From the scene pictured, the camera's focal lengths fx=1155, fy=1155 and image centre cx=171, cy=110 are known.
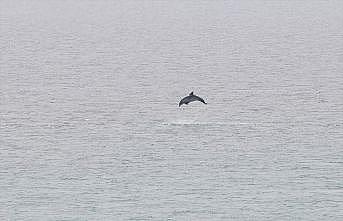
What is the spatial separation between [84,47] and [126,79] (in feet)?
183

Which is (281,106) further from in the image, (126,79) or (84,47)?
(84,47)

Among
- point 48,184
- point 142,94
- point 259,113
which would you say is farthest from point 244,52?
point 48,184

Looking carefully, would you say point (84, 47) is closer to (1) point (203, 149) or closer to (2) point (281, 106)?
(2) point (281, 106)

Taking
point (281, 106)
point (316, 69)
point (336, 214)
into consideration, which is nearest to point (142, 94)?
point (281, 106)

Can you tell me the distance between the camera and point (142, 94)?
3406 inches

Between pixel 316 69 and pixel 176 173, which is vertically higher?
pixel 316 69

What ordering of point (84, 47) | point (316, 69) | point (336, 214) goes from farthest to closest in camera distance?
point (84, 47), point (316, 69), point (336, 214)

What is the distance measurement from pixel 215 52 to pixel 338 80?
4792 centimetres

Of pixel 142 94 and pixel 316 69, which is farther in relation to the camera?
pixel 316 69

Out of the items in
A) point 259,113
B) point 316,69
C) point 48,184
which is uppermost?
point 316,69

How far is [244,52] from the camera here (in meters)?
142

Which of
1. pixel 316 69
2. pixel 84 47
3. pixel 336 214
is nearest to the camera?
pixel 336 214

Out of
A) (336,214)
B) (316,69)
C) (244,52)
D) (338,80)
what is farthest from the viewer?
(244,52)

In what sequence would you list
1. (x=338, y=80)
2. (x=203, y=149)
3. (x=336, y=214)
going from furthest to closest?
(x=338, y=80) < (x=203, y=149) < (x=336, y=214)
